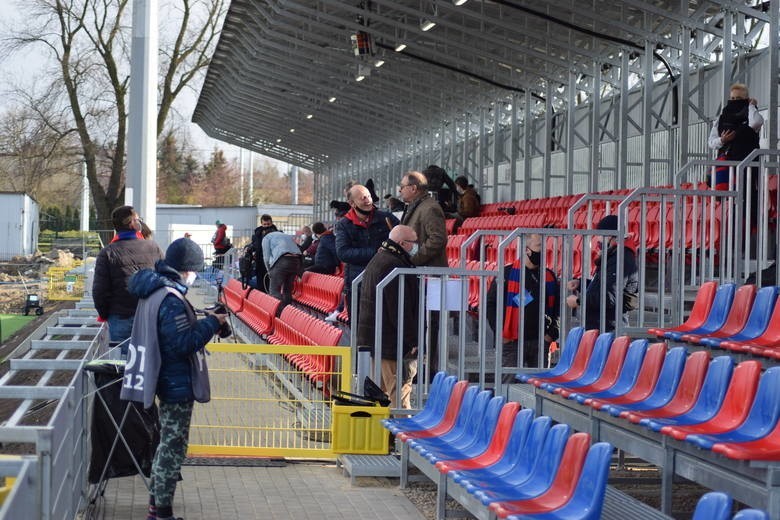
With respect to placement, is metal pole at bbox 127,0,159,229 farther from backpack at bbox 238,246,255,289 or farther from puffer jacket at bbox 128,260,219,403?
puffer jacket at bbox 128,260,219,403

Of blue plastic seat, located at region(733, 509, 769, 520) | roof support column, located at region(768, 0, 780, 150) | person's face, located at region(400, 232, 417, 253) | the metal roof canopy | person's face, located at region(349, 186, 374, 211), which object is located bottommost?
blue plastic seat, located at region(733, 509, 769, 520)

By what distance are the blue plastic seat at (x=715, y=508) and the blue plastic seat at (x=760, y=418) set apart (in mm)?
1557

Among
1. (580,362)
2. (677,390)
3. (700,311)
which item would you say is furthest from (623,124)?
(677,390)

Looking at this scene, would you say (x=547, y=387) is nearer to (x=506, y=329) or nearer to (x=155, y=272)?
(x=506, y=329)

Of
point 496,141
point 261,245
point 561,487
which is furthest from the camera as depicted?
point 496,141

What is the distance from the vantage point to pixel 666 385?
7.17 m

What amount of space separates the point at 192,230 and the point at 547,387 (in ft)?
146

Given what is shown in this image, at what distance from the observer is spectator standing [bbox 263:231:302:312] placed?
1870 cm

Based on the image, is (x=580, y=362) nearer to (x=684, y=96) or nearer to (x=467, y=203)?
(x=684, y=96)

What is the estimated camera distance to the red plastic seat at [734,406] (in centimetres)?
619

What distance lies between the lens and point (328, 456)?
9.56 meters

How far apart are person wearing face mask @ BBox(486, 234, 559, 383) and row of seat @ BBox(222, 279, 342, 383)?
4.76 ft

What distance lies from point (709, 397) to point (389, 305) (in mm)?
3544

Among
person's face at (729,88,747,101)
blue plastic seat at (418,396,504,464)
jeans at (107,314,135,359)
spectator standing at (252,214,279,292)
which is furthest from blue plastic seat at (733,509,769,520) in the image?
spectator standing at (252,214,279,292)
